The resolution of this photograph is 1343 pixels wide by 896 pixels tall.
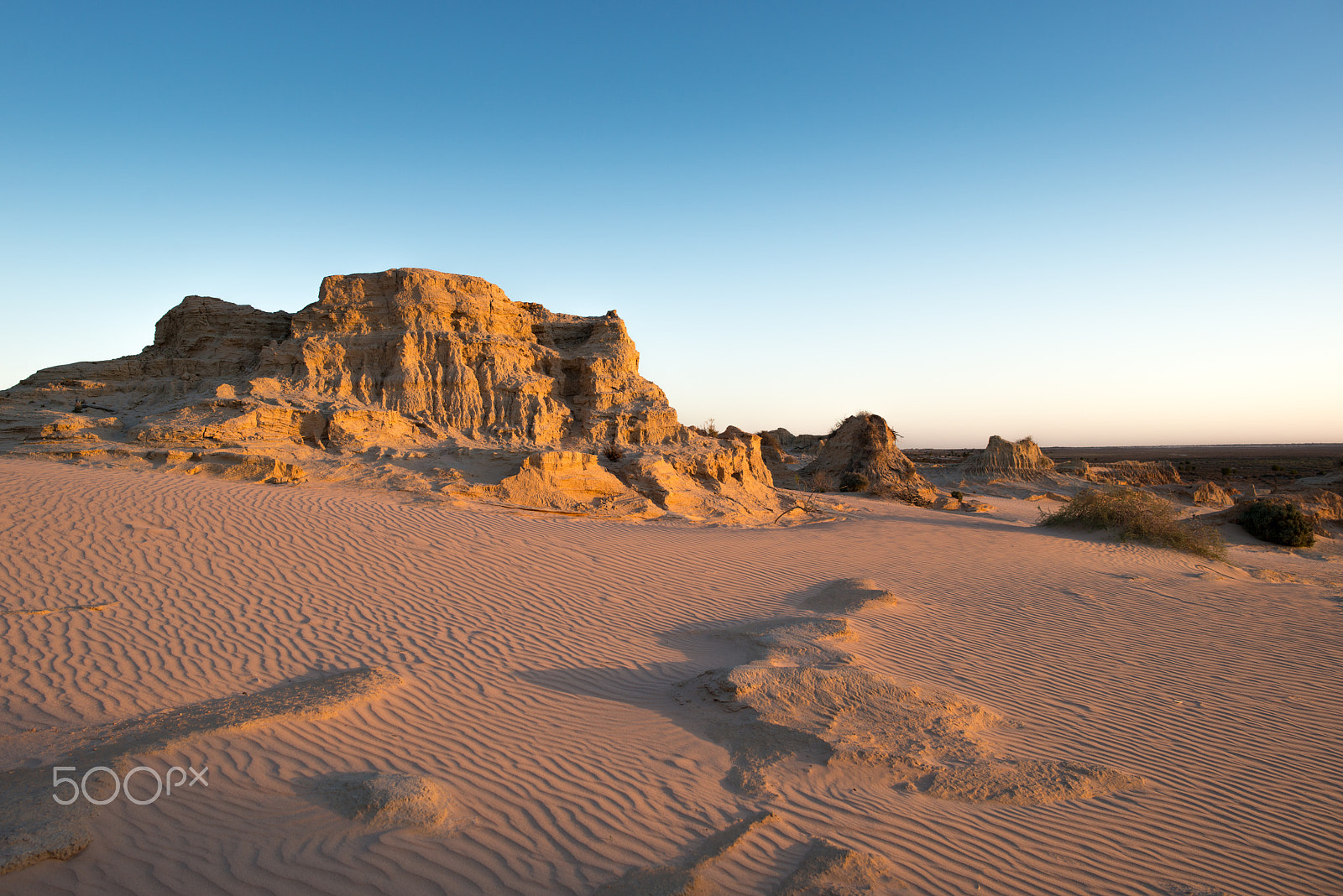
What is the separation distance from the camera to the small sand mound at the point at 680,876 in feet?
10.7

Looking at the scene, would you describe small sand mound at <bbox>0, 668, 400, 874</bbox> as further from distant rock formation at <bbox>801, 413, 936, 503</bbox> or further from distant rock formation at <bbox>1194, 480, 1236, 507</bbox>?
distant rock formation at <bbox>1194, 480, 1236, 507</bbox>

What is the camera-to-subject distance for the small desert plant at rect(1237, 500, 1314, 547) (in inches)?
670

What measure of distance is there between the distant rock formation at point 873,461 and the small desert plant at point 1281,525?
9.24 metres

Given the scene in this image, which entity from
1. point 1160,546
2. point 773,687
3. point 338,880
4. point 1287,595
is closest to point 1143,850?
point 773,687

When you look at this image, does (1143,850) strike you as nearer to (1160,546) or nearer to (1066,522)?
(1160,546)

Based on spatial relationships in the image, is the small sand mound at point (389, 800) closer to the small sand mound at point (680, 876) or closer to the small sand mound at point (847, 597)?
the small sand mound at point (680, 876)

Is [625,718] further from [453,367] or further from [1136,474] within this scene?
[1136,474]

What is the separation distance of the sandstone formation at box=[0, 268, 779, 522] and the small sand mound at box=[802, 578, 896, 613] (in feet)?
21.3

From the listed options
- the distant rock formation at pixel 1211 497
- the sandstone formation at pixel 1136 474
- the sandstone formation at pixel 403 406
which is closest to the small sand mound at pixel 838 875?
the sandstone formation at pixel 403 406

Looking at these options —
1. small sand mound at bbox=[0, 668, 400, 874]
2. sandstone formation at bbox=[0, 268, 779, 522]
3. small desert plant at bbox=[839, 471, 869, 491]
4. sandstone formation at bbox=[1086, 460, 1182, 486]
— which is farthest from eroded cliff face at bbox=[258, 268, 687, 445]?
sandstone formation at bbox=[1086, 460, 1182, 486]

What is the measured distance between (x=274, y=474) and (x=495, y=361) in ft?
20.5

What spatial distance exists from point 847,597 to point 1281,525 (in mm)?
16028

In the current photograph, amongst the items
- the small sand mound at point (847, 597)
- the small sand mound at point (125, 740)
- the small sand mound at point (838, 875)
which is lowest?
the small sand mound at point (838, 875)

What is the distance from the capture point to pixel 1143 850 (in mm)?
3842
